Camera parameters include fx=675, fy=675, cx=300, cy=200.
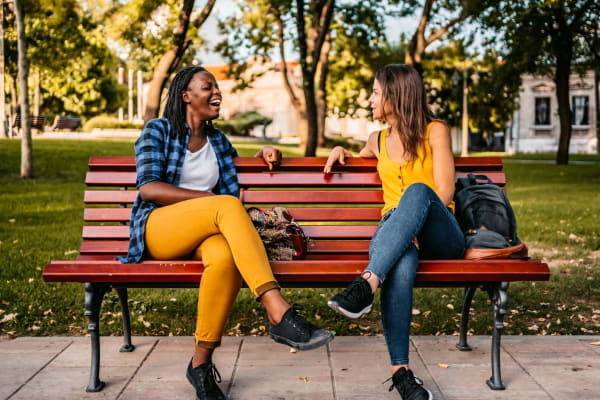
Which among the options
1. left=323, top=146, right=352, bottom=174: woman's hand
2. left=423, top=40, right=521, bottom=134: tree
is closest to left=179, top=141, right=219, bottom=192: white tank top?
left=323, top=146, right=352, bottom=174: woman's hand

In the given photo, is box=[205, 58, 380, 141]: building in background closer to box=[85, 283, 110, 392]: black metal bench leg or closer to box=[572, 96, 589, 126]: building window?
box=[572, 96, 589, 126]: building window

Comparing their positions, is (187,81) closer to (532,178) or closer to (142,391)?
(142,391)

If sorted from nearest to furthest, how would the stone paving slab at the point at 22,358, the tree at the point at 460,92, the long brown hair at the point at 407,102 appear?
the stone paving slab at the point at 22,358
the long brown hair at the point at 407,102
the tree at the point at 460,92

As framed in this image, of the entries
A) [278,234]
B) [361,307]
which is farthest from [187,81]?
[361,307]

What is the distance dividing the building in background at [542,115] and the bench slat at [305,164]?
42.7m

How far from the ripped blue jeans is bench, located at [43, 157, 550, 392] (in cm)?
11

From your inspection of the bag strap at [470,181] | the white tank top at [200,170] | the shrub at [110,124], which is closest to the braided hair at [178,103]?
the white tank top at [200,170]

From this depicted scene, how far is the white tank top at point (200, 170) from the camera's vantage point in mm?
3764

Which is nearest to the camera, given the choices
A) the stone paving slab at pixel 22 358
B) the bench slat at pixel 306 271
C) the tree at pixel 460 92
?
the bench slat at pixel 306 271

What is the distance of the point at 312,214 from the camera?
4121mm

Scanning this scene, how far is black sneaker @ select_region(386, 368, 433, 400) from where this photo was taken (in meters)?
3.07

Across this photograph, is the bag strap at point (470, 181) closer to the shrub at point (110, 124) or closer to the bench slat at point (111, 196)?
the bench slat at point (111, 196)

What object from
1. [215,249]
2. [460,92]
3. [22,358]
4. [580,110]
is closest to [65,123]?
[460,92]

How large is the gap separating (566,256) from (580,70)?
22448 millimetres
